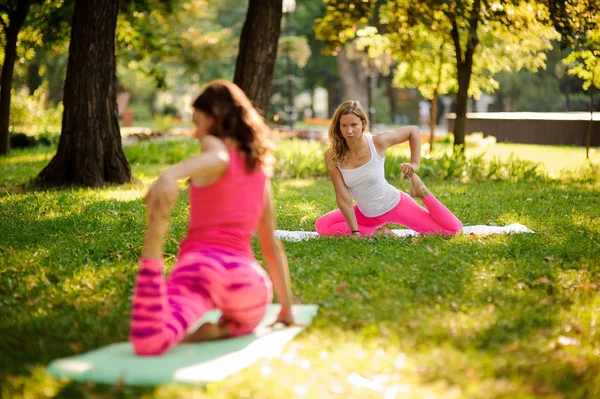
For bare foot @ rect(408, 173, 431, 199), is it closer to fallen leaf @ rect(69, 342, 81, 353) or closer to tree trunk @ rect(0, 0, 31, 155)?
fallen leaf @ rect(69, 342, 81, 353)

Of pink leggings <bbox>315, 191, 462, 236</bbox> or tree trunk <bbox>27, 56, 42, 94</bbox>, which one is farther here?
tree trunk <bbox>27, 56, 42, 94</bbox>

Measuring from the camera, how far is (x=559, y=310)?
5242mm

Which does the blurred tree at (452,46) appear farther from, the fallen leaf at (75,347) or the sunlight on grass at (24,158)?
the fallen leaf at (75,347)

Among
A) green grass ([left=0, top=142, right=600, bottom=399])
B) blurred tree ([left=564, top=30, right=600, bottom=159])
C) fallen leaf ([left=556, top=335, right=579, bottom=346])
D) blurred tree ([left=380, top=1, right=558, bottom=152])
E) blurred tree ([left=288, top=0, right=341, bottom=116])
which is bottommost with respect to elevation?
fallen leaf ([left=556, top=335, right=579, bottom=346])

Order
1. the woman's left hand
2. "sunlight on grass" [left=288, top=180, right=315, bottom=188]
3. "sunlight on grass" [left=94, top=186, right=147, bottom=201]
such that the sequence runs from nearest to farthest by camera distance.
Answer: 1. the woman's left hand
2. "sunlight on grass" [left=94, top=186, right=147, bottom=201]
3. "sunlight on grass" [left=288, top=180, right=315, bottom=188]

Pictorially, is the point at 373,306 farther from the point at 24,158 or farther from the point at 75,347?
the point at 24,158

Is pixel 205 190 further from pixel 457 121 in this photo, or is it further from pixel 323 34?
pixel 457 121

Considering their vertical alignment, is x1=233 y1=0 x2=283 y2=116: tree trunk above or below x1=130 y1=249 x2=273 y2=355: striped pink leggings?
above

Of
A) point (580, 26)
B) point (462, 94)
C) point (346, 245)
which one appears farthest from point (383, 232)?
point (462, 94)

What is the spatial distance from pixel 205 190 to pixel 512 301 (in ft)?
8.43

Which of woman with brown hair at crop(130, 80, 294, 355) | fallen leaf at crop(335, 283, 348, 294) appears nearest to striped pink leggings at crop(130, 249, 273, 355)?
woman with brown hair at crop(130, 80, 294, 355)

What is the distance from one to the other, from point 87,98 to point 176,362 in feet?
29.2

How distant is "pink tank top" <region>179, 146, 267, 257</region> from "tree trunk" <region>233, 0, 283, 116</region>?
859 cm

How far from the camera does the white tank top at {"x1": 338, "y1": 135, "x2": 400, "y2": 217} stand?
798 centimetres
